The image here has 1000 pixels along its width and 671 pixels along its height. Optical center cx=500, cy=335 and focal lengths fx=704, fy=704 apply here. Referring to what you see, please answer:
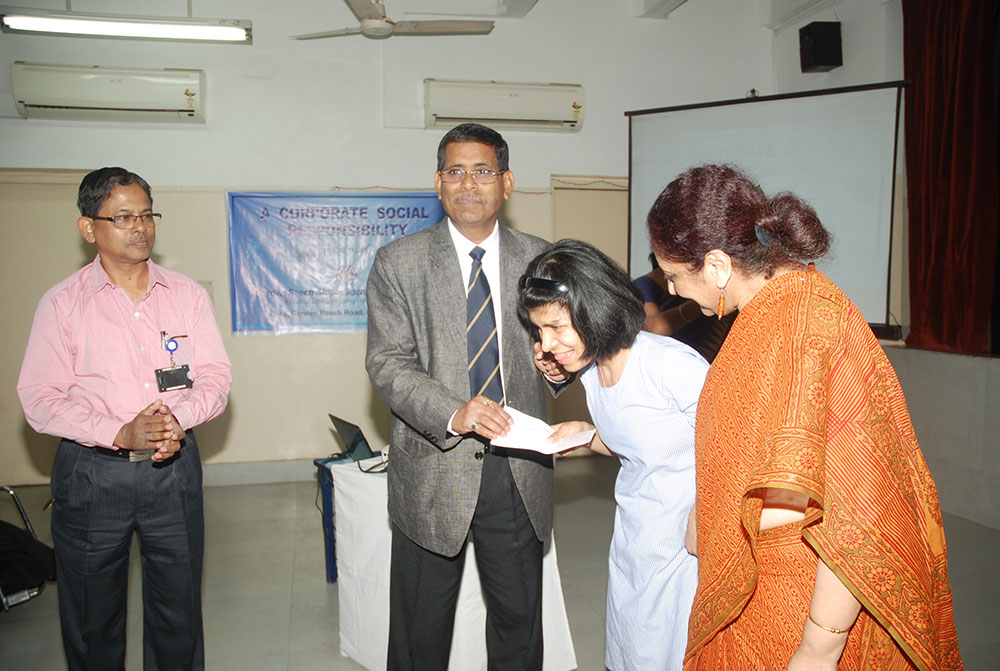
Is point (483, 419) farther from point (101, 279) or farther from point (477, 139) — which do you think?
point (101, 279)

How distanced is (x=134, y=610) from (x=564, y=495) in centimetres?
274

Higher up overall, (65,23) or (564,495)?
(65,23)

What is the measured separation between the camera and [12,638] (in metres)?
3.00

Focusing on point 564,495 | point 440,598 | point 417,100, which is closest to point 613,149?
point 417,100

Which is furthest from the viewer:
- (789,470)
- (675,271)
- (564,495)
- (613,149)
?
(613,149)

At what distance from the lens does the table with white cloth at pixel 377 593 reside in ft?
8.18

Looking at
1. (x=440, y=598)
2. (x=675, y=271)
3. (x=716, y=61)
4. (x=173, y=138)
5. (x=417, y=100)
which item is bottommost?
(x=440, y=598)

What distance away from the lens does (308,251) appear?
17.8 ft

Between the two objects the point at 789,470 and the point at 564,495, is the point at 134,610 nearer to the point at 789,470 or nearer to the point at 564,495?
the point at 564,495

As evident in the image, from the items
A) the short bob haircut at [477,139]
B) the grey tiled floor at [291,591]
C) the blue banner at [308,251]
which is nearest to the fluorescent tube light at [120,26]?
the blue banner at [308,251]

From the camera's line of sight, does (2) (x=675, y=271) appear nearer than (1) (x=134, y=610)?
Yes

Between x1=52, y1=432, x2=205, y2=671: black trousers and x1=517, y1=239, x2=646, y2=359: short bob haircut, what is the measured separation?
1363 millimetres

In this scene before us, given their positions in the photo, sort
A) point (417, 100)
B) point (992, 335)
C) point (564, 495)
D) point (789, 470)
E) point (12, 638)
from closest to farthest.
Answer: point (789, 470)
point (12, 638)
point (992, 335)
point (564, 495)
point (417, 100)

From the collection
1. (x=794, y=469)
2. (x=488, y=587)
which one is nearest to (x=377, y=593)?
(x=488, y=587)
